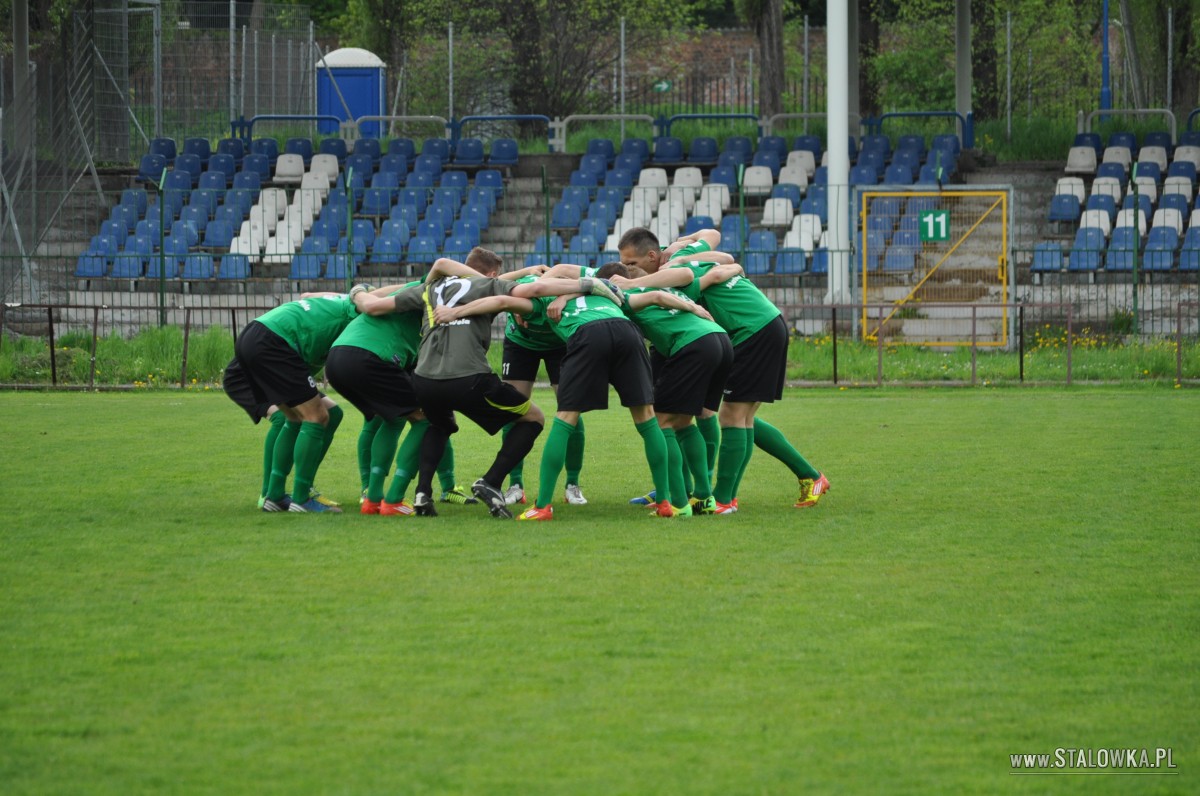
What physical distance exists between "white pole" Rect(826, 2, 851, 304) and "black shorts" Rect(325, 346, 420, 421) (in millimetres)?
15111

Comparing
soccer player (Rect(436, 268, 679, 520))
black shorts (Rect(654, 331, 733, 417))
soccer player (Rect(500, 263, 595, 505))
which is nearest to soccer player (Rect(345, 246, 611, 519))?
soccer player (Rect(436, 268, 679, 520))

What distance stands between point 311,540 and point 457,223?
18383 mm

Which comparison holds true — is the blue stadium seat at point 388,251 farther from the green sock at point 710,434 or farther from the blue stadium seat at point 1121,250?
the green sock at point 710,434

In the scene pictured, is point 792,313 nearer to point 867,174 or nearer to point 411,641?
point 867,174

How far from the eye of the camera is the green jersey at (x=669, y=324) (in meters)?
9.69

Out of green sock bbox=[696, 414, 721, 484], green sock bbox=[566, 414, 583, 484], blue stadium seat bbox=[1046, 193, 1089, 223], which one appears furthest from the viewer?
blue stadium seat bbox=[1046, 193, 1089, 223]

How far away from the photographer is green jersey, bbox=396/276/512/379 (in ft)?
30.4

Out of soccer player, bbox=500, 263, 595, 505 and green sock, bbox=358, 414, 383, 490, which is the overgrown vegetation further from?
green sock, bbox=358, 414, 383, 490

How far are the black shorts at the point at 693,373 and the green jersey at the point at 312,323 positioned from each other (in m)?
2.09

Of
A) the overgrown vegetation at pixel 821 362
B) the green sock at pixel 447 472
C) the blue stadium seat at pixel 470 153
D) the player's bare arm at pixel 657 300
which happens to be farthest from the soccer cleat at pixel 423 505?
the blue stadium seat at pixel 470 153

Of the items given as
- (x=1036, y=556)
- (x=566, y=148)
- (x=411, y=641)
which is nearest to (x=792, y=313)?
(x=566, y=148)

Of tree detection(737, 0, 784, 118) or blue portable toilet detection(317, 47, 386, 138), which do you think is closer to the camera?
tree detection(737, 0, 784, 118)

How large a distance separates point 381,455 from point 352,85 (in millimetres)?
30129

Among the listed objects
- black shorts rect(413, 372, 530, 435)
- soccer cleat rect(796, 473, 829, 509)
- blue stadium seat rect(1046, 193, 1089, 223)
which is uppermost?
blue stadium seat rect(1046, 193, 1089, 223)
